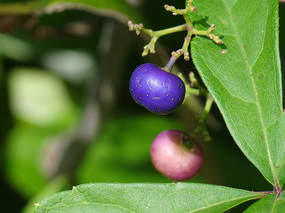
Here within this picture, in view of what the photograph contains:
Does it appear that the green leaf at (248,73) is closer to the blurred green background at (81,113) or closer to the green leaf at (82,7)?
the green leaf at (82,7)

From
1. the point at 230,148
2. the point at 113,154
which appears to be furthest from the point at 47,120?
the point at 230,148

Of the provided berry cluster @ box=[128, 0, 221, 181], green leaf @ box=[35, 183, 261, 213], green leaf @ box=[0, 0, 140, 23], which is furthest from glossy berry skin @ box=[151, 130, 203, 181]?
green leaf @ box=[0, 0, 140, 23]

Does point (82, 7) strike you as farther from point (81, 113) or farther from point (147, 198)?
point (81, 113)

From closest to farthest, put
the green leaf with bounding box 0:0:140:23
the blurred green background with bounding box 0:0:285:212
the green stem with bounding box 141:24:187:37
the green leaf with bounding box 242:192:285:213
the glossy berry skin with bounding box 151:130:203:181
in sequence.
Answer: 1. the green leaf with bounding box 242:192:285:213
2. the green stem with bounding box 141:24:187:37
3. the glossy berry skin with bounding box 151:130:203:181
4. the green leaf with bounding box 0:0:140:23
5. the blurred green background with bounding box 0:0:285:212

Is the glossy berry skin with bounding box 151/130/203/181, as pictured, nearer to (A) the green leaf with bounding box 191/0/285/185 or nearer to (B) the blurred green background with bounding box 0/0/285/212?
(A) the green leaf with bounding box 191/0/285/185

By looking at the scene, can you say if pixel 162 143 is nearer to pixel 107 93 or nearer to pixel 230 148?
pixel 107 93

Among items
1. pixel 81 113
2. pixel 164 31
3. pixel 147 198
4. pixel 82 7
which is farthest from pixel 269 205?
pixel 81 113

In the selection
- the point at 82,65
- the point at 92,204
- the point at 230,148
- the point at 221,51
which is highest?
the point at 221,51
